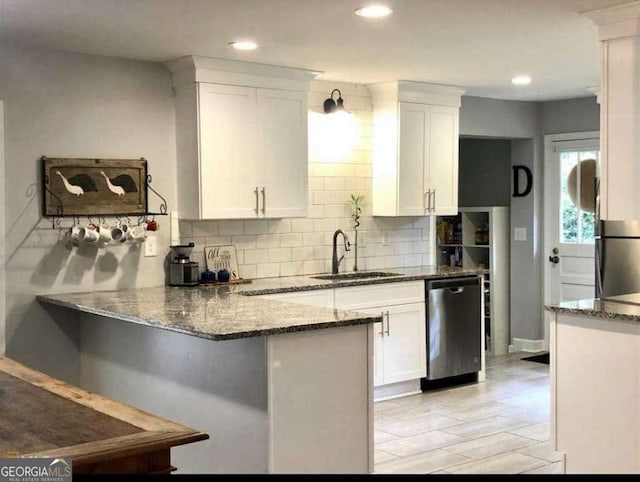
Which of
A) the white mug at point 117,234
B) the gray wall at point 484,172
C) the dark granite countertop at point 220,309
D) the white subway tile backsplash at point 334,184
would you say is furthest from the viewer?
the gray wall at point 484,172

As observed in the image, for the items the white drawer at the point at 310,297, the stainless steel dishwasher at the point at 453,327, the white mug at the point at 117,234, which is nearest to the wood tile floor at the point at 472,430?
the stainless steel dishwasher at the point at 453,327

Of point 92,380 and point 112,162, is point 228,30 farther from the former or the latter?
point 92,380

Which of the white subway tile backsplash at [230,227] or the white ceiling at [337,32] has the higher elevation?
the white ceiling at [337,32]

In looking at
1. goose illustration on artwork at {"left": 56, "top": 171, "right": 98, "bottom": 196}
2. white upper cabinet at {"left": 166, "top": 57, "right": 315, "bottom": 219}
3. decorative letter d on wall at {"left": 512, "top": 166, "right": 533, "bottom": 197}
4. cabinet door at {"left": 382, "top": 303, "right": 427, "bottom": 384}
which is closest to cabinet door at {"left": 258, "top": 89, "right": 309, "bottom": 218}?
white upper cabinet at {"left": 166, "top": 57, "right": 315, "bottom": 219}

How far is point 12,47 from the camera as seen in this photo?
4.58 m

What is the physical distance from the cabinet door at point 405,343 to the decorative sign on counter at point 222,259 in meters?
1.12

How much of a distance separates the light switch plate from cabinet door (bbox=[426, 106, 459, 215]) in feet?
7.41

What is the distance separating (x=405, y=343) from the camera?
5797 mm

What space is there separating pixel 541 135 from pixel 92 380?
4745 mm

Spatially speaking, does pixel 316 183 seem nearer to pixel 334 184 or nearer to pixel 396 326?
pixel 334 184

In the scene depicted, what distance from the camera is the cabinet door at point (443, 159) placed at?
6301 mm

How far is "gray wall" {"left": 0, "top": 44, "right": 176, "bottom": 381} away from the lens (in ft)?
15.2

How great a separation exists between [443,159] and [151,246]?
2.50 meters

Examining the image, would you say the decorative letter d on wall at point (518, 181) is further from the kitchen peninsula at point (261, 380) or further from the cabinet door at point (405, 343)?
the kitchen peninsula at point (261, 380)
